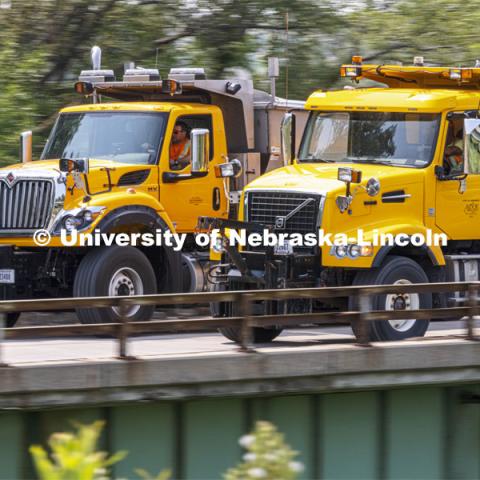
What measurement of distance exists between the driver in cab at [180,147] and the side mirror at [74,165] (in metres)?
1.30

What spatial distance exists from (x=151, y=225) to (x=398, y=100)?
10.5 ft

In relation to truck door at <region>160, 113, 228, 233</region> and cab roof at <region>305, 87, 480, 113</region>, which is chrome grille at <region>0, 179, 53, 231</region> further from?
cab roof at <region>305, 87, 480, 113</region>

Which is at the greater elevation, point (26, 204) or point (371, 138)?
point (371, 138)

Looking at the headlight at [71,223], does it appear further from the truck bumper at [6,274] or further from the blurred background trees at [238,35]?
the blurred background trees at [238,35]

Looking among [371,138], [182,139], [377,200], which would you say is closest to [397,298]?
[377,200]

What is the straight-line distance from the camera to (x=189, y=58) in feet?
72.3

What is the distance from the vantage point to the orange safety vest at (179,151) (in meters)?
15.4

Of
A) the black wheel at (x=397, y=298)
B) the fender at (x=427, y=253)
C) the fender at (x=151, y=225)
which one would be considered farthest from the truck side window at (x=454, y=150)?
the fender at (x=151, y=225)

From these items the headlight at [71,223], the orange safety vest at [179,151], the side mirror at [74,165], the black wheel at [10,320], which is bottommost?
the black wheel at [10,320]

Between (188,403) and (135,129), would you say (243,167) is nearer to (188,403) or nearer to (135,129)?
(135,129)

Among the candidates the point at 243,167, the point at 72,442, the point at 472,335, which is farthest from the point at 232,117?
the point at 72,442

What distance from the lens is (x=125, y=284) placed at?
1442 centimetres

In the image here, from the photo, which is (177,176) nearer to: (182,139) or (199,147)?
(182,139)

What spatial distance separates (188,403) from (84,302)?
1.13 metres
